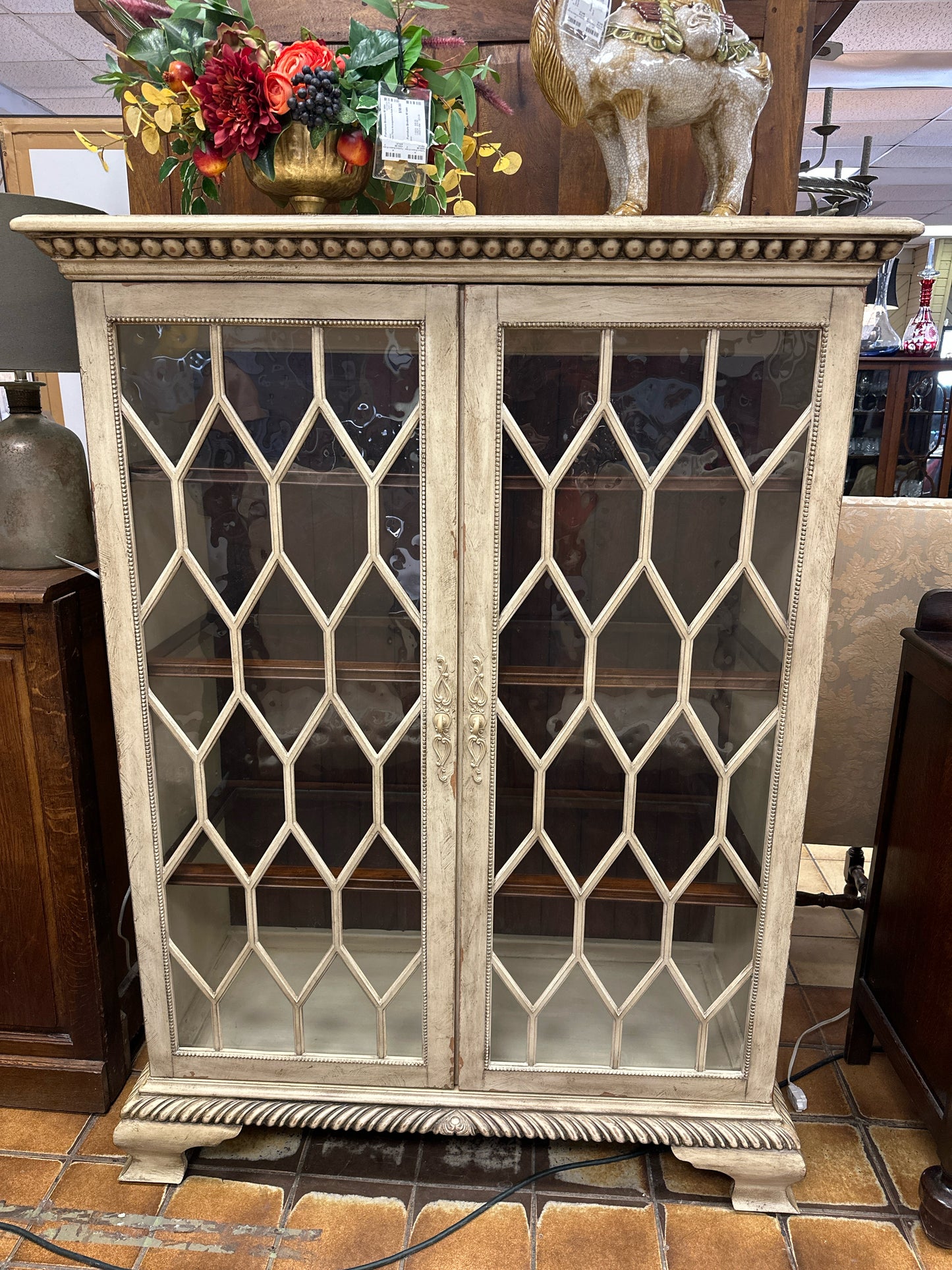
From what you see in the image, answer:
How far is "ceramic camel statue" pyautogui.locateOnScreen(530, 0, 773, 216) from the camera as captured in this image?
121 cm

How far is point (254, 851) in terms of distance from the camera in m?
1.52

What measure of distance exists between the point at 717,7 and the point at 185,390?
95cm

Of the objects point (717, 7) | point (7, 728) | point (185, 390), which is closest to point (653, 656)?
point (185, 390)

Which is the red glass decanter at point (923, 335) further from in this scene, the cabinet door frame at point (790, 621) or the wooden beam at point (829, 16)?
the cabinet door frame at point (790, 621)

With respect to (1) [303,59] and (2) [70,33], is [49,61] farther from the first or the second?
(1) [303,59]

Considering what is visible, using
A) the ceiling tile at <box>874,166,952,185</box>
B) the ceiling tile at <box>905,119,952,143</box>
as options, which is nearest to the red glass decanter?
the ceiling tile at <box>905,119,952,143</box>

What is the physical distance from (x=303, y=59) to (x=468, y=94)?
24cm

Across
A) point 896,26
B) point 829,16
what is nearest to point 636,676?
point 829,16

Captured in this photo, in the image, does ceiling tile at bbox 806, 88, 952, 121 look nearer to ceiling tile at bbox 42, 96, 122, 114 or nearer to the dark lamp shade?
ceiling tile at bbox 42, 96, 122, 114

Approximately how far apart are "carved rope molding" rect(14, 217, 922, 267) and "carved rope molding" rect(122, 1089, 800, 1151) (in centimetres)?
140

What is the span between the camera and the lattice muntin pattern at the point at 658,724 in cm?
131

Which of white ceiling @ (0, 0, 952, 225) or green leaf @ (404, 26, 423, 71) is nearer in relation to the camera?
green leaf @ (404, 26, 423, 71)

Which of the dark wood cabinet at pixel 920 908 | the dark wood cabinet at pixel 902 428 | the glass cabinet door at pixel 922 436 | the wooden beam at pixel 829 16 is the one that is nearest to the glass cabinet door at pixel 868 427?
the dark wood cabinet at pixel 902 428

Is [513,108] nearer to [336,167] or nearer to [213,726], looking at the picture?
[336,167]
